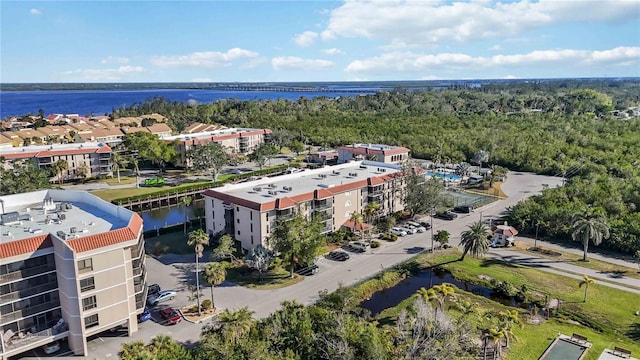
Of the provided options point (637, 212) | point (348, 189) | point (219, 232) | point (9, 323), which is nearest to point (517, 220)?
point (637, 212)

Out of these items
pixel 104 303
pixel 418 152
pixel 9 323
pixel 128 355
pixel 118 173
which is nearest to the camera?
pixel 128 355

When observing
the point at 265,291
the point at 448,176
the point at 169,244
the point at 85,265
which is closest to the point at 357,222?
the point at 265,291

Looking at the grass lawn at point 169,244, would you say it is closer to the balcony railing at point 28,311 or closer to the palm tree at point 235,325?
the balcony railing at point 28,311

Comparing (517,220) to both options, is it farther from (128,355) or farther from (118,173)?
(118,173)

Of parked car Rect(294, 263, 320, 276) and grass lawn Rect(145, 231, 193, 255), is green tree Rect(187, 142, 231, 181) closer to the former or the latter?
grass lawn Rect(145, 231, 193, 255)

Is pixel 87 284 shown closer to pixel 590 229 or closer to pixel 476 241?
pixel 476 241
